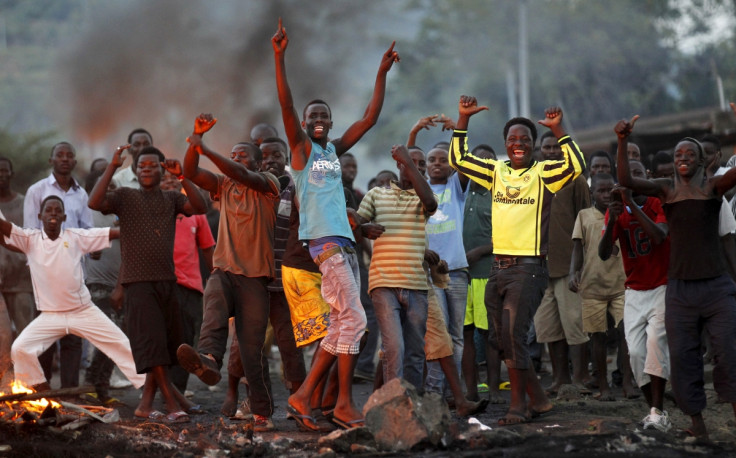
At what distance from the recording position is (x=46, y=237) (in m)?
8.92

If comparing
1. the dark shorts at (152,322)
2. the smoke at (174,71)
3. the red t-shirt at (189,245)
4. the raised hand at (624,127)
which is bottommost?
the dark shorts at (152,322)

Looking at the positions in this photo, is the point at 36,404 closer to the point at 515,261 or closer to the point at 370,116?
the point at 370,116

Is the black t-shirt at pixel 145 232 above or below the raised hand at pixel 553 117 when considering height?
below

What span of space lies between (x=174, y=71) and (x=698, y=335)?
19882 mm

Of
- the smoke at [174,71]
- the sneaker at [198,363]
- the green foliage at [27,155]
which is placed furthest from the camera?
the smoke at [174,71]

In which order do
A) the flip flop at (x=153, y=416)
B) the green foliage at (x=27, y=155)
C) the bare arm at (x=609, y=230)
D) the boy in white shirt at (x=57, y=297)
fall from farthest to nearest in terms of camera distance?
the green foliage at (x=27, y=155) → the boy in white shirt at (x=57, y=297) → the flip flop at (x=153, y=416) → the bare arm at (x=609, y=230)

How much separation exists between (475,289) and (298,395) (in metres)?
3.00

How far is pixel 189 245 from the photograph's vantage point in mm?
9297

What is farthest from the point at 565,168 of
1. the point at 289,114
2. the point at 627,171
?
the point at 289,114

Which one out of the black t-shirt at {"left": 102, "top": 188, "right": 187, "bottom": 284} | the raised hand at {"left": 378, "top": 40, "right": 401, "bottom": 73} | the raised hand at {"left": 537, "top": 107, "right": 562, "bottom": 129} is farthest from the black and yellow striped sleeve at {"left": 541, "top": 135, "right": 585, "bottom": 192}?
the black t-shirt at {"left": 102, "top": 188, "right": 187, "bottom": 284}

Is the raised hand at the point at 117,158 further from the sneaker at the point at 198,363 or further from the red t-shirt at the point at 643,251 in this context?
the red t-shirt at the point at 643,251

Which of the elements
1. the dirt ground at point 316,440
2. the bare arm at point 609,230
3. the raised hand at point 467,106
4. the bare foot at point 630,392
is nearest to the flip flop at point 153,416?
the dirt ground at point 316,440

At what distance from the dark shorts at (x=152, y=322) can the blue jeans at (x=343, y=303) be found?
2.00 metres

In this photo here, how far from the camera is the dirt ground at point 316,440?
19.5 feet
